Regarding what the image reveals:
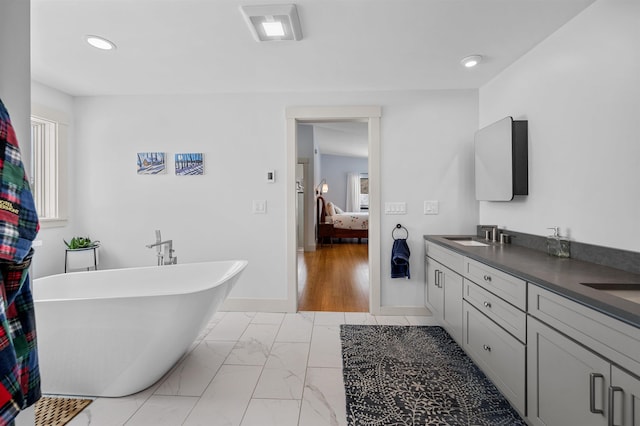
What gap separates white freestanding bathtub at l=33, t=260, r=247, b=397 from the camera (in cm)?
169

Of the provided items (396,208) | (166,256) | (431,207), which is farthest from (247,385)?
(431,207)

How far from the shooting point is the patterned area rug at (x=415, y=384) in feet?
5.57

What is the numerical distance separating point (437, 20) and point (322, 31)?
0.74 meters

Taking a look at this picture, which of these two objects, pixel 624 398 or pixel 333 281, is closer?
pixel 624 398

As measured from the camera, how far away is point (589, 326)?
1159 millimetres

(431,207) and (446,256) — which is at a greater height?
(431,207)

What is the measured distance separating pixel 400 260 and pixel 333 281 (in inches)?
61.3

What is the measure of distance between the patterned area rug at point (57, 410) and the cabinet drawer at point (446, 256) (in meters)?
2.58

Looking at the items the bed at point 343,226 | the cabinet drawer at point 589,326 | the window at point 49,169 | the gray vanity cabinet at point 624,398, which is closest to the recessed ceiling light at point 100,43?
the window at point 49,169

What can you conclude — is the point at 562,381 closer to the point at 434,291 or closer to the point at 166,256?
the point at 434,291

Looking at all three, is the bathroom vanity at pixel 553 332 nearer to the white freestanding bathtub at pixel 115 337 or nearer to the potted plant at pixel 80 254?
the white freestanding bathtub at pixel 115 337

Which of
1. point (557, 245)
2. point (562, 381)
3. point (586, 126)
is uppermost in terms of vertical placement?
point (586, 126)

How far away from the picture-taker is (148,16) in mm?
1875

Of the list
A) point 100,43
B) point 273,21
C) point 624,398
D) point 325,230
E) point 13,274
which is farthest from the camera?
point 325,230
